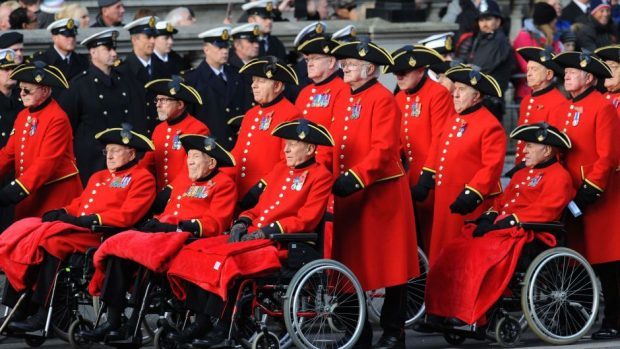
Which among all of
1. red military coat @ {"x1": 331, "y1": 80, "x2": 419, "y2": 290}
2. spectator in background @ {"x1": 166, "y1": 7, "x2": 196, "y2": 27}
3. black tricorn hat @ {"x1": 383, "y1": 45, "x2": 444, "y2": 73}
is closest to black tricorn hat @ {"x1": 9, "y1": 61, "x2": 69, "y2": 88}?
red military coat @ {"x1": 331, "y1": 80, "x2": 419, "y2": 290}

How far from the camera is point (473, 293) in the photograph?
540 inches

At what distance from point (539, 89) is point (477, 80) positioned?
1035 mm

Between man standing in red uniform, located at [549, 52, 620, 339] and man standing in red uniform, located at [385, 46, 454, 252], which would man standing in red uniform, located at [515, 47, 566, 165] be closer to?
man standing in red uniform, located at [549, 52, 620, 339]

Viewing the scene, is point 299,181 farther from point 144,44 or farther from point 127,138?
point 144,44

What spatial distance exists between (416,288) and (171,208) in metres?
2.12

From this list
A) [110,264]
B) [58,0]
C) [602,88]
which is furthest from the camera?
[58,0]

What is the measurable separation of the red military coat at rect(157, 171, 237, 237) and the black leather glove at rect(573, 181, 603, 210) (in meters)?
2.36

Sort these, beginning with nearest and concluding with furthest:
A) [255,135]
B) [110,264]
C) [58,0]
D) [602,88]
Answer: [110,264] → [255,135] → [602,88] → [58,0]

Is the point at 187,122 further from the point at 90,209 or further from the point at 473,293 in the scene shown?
the point at 473,293

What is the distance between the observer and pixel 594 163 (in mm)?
14102

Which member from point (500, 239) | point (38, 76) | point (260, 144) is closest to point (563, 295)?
point (500, 239)

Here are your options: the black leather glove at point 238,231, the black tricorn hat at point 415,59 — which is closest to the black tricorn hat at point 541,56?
the black tricorn hat at point 415,59

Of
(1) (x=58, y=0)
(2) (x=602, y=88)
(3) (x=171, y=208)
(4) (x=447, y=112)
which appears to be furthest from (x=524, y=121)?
(1) (x=58, y=0)

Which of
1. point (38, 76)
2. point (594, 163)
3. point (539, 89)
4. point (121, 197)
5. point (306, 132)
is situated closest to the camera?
point (306, 132)
